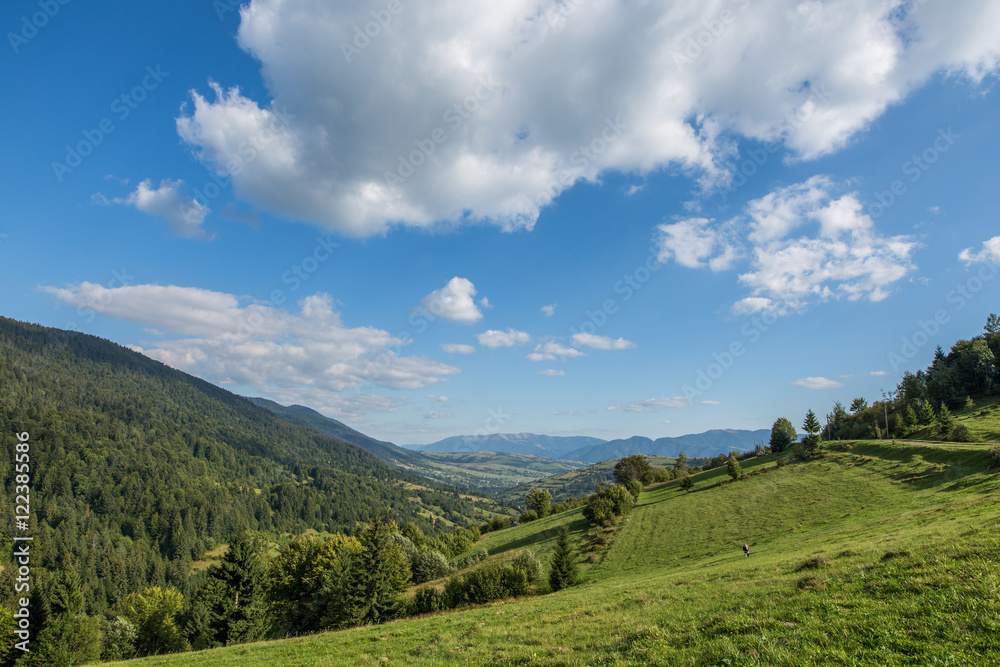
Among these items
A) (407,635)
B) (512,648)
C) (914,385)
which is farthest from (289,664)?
(914,385)

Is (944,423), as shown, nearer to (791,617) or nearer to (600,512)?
(600,512)

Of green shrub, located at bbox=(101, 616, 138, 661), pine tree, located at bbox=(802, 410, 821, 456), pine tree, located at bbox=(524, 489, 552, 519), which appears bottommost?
green shrub, located at bbox=(101, 616, 138, 661)

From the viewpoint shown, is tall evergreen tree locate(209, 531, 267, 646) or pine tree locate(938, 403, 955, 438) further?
pine tree locate(938, 403, 955, 438)

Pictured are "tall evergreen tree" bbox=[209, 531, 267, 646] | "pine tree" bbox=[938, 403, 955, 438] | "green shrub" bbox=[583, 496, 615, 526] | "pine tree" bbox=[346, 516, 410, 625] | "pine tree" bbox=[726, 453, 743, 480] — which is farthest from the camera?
"pine tree" bbox=[726, 453, 743, 480]

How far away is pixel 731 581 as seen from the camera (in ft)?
72.0

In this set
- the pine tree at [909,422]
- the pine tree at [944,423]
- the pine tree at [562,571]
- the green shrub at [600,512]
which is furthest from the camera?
the pine tree at [909,422]

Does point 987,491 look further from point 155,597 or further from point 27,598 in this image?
point 155,597

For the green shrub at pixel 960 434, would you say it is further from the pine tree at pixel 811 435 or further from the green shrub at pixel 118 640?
the green shrub at pixel 118 640

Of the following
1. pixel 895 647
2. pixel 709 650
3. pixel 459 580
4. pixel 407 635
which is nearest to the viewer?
pixel 895 647

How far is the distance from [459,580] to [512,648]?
42445 millimetres

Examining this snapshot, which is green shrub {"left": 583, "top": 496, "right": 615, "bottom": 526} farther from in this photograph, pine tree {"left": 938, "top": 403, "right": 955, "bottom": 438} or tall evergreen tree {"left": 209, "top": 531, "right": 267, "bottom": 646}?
pine tree {"left": 938, "top": 403, "right": 955, "bottom": 438}

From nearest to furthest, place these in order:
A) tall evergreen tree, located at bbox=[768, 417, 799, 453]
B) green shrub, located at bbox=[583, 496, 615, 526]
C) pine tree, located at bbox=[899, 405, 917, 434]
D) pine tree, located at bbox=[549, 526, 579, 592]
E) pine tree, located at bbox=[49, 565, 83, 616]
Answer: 1. pine tree, located at bbox=[49, 565, 83, 616]
2. pine tree, located at bbox=[549, 526, 579, 592]
3. green shrub, located at bbox=[583, 496, 615, 526]
4. pine tree, located at bbox=[899, 405, 917, 434]
5. tall evergreen tree, located at bbox=[768, 417, 799, 453]

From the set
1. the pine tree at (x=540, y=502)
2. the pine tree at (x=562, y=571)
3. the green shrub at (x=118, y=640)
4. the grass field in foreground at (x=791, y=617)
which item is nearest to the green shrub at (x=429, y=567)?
the pine tree at (x=562, y=571)

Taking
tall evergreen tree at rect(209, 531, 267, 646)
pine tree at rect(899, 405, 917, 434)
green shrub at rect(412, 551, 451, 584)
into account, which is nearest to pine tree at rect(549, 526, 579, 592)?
green shrub at rect(412, 551, 451, 584)
